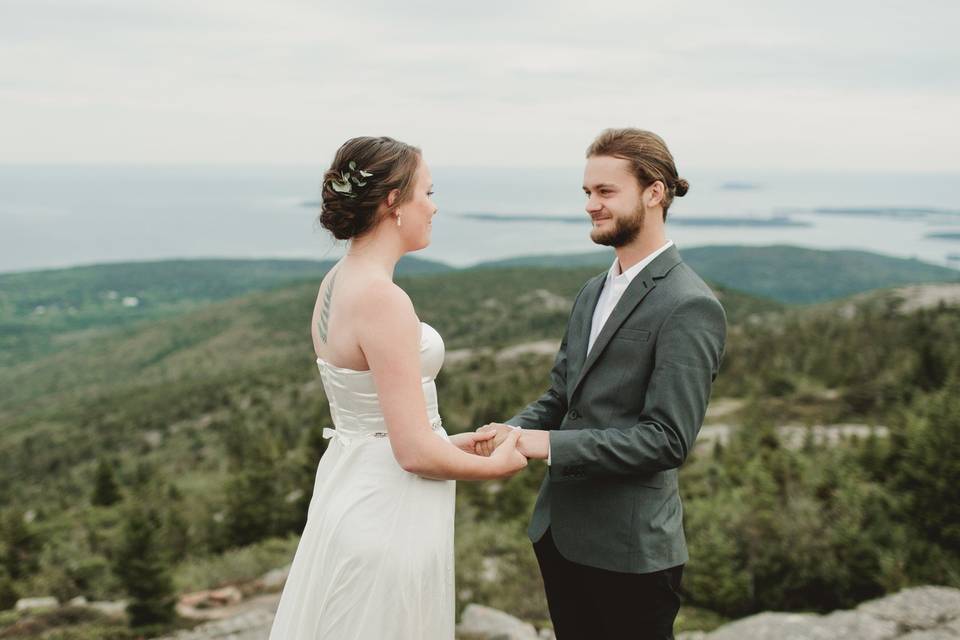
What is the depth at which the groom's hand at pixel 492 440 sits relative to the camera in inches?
126

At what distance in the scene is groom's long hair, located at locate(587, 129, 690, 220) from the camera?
288cm

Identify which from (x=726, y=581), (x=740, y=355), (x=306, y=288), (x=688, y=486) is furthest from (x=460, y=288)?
(x=726, y=581)

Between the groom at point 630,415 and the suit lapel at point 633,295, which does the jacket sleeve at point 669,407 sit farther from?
the suit lapel at point 633,295

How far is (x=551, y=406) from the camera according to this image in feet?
11.7

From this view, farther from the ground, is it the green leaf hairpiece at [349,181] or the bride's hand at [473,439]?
the green leaf hairpiece at [349,181]

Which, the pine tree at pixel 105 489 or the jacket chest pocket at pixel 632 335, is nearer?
the jacket chest pocket at pixel 632 335

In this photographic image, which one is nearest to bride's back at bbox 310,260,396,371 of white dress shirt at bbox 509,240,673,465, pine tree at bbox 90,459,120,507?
white dress shirt at bbox 509,240,673,465

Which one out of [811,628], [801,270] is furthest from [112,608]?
[801,270]

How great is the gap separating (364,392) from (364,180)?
0.86 metres

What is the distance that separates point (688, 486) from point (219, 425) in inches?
1734

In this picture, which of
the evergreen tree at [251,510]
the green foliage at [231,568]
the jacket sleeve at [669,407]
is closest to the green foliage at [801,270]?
the evergreen tree at [251,510]

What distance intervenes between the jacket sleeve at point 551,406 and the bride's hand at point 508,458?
0.46m

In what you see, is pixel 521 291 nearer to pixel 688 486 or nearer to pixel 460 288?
pixel 460 288

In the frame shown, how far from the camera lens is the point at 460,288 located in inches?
3819
